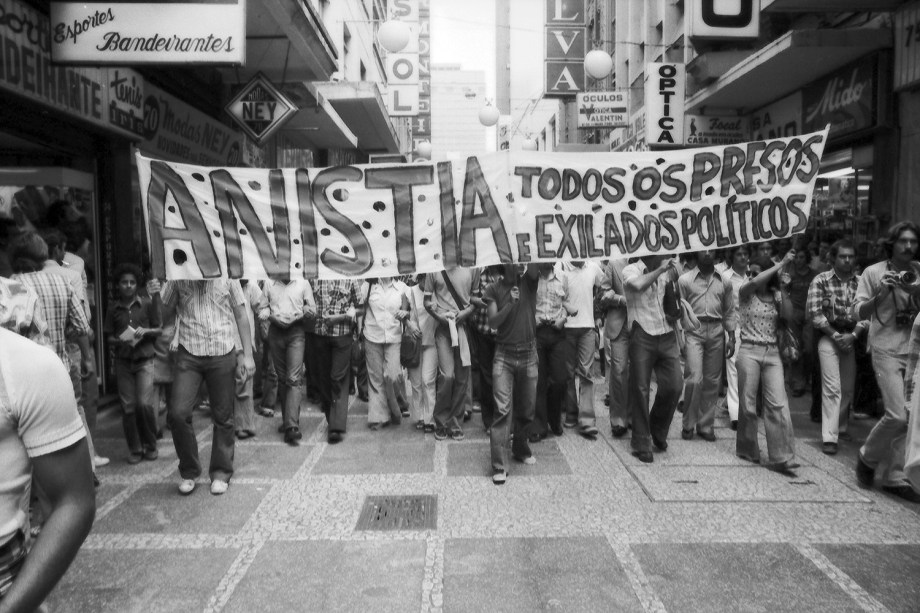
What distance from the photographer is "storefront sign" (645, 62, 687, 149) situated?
15922 mm

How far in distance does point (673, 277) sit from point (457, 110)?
195 metres

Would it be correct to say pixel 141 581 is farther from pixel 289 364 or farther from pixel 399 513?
pixel 289 364

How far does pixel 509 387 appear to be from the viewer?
6.44 m

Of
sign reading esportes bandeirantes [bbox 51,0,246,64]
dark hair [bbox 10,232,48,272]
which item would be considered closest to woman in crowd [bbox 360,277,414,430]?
sign reading esportes bandeirantes [bbox 51,0,246,64]

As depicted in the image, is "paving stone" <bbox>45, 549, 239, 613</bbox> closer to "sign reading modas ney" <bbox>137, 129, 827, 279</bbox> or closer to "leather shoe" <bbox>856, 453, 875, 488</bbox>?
"sign reading modas ney" <bbox>137, 129, 827, 279</bbox>

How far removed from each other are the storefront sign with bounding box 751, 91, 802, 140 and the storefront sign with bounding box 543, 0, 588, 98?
31.7 feet

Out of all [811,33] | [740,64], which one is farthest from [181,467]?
[740,64]

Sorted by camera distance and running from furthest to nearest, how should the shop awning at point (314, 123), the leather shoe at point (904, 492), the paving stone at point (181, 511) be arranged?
the shop awning at point (314, 123)
the leather shoe at point (904, 492)
the paving stone at point (181, 511)

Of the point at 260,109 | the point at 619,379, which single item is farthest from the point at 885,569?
the point at 260,109

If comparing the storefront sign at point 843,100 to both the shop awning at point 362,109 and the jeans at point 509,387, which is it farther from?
the shop awning at point 362,109

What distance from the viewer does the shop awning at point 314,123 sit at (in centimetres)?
1359

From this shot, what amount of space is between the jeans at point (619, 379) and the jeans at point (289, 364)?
10.1ft

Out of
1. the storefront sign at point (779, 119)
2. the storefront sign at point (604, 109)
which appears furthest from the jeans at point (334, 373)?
the storefront sign at point (604, 109)

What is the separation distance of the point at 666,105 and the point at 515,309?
11.1 metres
